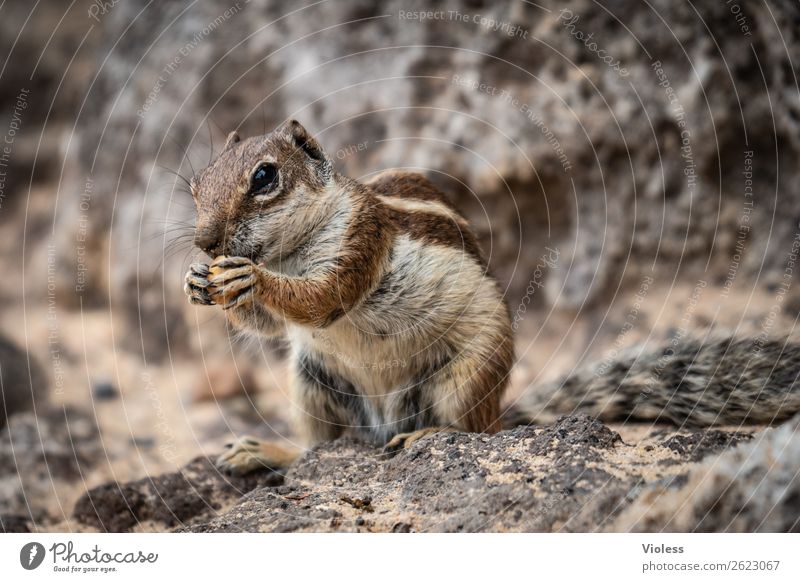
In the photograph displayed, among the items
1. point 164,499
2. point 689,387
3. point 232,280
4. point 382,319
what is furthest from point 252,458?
point 689,387

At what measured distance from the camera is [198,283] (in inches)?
80.9

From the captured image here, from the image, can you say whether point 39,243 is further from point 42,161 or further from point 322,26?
point 322,26

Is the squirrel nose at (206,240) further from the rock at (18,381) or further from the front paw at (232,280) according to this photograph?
the rock at (18,381)

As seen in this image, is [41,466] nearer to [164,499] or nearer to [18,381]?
[164,499]

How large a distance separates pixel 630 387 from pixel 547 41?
2.05 metres

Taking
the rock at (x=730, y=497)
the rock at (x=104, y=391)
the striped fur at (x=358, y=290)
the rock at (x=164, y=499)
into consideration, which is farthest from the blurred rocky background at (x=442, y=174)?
the rock at (x=730, y=497)

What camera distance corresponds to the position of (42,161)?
622 centimetres

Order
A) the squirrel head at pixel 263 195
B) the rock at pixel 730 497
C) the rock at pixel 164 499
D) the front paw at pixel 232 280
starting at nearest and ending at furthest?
the rock at pixel 730 497
the front paw at pixel 232 280
the squirrel head at pixel 263 195
the rock at pixel 164 499

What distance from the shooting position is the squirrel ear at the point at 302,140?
2.41m
